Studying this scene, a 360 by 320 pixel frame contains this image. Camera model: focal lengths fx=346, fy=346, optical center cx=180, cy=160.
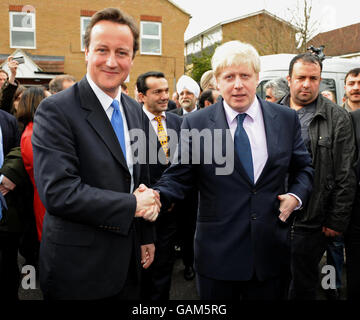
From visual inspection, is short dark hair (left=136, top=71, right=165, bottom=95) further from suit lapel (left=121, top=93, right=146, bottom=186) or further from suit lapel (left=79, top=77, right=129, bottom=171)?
suit lapel (left=79, top=77, right=129, bottom=171)

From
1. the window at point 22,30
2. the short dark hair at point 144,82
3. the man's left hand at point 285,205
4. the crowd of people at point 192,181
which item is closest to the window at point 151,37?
the window at point 22,30

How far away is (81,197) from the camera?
157 centimetres

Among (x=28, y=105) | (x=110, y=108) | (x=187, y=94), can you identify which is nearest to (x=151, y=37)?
(x=187, y=94)

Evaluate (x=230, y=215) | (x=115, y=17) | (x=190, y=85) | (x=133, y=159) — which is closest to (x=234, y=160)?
(x=230, y=215)

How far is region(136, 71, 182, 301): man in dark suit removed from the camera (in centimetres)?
347

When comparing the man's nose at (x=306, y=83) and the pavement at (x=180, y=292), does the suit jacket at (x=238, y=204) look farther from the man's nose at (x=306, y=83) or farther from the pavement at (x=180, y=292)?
the pavement at (x=180, y=292)

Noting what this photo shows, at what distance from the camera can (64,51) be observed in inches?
677

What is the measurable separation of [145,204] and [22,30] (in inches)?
709

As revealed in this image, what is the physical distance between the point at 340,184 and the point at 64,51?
16.9 m

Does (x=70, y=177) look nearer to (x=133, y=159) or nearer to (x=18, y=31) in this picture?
(x=133, y=159)

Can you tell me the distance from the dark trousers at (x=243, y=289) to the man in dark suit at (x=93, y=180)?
474 millimetres

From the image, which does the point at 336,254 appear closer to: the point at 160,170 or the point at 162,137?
the point at 160,170

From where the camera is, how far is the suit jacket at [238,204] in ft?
6.56

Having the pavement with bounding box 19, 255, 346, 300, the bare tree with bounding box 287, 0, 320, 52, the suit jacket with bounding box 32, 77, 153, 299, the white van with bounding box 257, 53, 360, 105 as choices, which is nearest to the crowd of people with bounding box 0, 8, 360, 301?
the suit jacket with bounding box 32, 77, 153, 299
